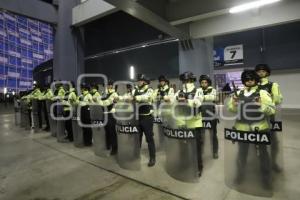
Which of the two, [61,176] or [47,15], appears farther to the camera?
[47,15]

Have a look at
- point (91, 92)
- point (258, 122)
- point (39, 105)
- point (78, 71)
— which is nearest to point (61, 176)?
point (91, 92)

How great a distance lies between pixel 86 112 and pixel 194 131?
302cm

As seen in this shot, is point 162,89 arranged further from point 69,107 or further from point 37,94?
point 37,94

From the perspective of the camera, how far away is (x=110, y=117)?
4.82 metres

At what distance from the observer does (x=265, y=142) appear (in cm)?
277

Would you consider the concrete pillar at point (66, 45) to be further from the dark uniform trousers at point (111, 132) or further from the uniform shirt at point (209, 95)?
the uniform shirt at point (209, 95)

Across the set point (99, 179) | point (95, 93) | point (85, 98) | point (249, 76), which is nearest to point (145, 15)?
point (95, 93)

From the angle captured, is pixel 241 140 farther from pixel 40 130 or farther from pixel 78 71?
pixel 78 71

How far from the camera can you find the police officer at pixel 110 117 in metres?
4.76

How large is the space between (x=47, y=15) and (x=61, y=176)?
8.70 meters

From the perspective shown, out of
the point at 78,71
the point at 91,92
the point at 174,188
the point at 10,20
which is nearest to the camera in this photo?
the point at 174,188

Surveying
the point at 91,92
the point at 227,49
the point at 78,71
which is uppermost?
the point at 227,49

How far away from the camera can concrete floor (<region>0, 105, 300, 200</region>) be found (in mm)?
3039

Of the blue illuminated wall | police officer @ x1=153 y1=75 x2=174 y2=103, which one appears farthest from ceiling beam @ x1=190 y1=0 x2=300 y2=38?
the blue illuminated wall
